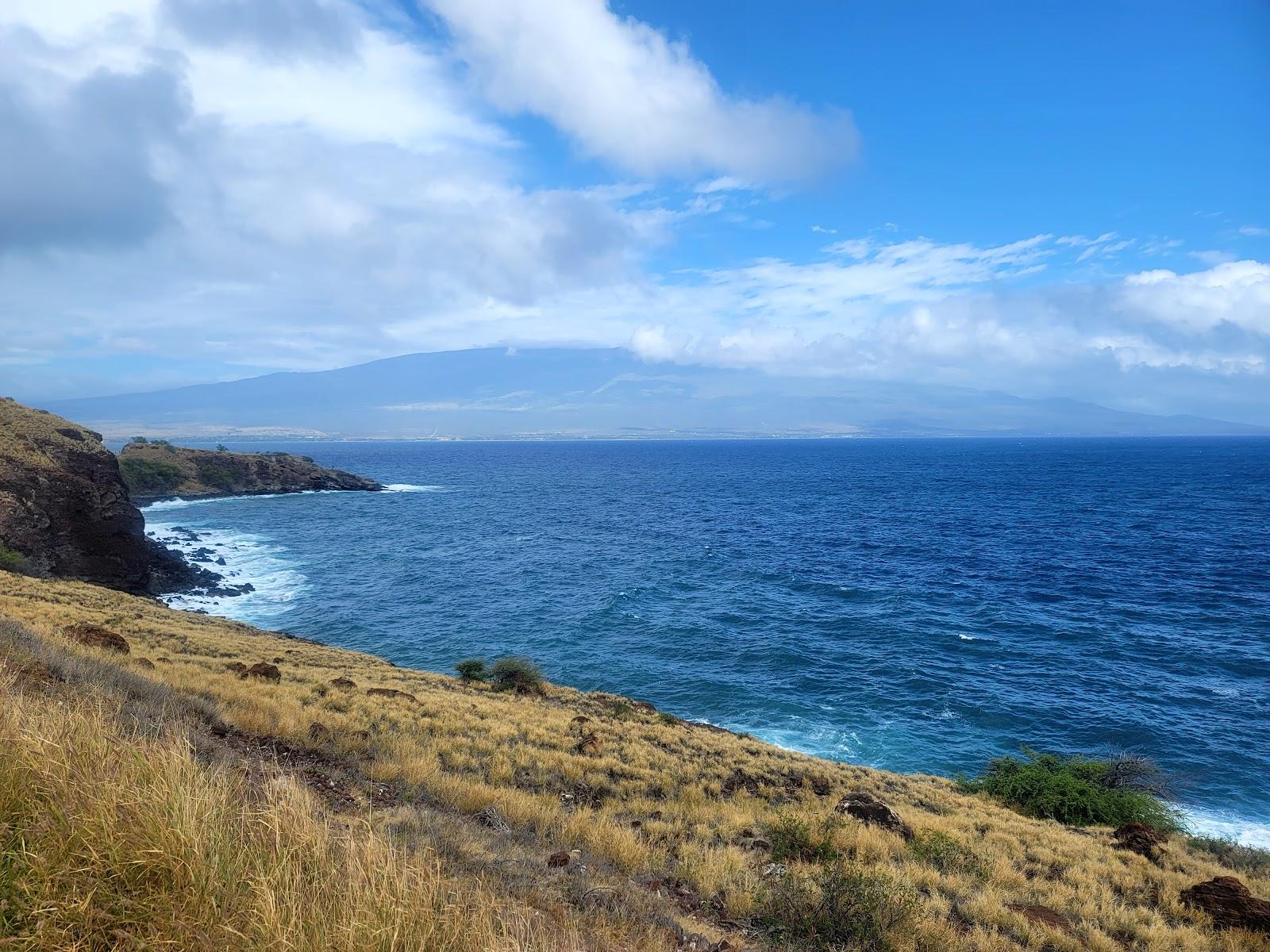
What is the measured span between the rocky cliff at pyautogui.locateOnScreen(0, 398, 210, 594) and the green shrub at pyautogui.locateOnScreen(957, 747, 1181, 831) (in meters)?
45.3

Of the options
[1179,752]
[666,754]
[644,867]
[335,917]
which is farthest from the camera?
[1179,752]

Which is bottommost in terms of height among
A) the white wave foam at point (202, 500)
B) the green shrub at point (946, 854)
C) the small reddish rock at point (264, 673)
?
the white wave foam at point (202, 500)

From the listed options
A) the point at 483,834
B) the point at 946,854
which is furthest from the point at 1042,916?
the point at 483,834

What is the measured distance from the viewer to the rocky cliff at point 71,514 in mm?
36469

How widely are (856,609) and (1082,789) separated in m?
21.8

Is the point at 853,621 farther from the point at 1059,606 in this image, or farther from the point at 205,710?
the point at 205,710

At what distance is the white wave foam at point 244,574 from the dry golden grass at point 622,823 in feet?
71.0

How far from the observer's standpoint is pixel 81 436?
154ft

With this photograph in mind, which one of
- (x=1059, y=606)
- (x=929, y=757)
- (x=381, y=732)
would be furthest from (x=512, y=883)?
(x=1059, y=606)

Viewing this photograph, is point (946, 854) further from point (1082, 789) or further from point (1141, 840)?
point (1082, 789)

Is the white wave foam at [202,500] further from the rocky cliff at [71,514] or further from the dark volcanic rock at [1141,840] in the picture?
the dark volcanic rock at [1141,840]

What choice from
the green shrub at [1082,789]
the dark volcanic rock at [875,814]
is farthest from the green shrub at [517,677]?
the green shrub at [1082,789]

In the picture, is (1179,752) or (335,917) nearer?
(335,917)

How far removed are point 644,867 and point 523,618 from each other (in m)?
32.1
